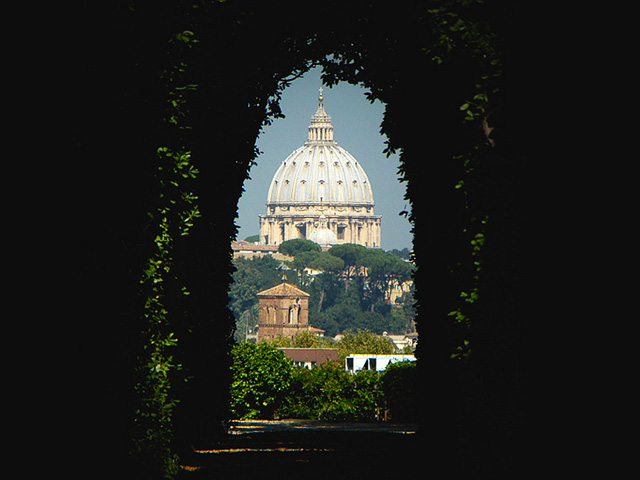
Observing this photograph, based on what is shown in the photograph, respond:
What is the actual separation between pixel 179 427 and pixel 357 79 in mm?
8615

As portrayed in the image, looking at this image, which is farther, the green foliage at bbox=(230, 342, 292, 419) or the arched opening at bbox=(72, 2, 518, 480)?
the green foliage at bbox=(230, 342, 292, 419)

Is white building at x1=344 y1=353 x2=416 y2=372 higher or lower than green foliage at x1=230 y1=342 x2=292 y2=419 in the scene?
higher

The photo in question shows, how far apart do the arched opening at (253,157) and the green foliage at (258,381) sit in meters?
10.4

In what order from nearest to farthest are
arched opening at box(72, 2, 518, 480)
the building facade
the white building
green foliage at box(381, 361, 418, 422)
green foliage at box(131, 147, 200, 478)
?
arched opening at box(72, 2, 518, 480), green foliage at box(131, 147, 200, 478), green foliage at box(381, 361, 418, 422), the white building, the building facade

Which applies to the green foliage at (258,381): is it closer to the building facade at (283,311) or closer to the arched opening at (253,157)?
the arched opening at (253,157)

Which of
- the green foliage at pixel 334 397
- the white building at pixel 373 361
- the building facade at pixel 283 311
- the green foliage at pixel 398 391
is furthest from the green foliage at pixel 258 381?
the building facade at pixel 283 311

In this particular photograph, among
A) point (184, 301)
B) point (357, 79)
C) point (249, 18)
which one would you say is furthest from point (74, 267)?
point (357, 79)

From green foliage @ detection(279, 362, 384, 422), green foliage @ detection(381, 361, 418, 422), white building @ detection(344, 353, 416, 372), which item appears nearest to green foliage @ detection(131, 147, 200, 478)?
green foliage @ detection(381, 361, 418, 422)

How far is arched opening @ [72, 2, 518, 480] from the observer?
9664mm

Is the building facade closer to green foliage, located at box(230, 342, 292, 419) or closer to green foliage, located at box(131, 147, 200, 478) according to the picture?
green foliage, located at box(230, 342, 292, 419)

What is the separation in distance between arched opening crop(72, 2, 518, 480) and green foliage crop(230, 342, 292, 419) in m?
10.4

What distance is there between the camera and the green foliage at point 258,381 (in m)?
29.1

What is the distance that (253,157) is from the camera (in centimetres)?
1858

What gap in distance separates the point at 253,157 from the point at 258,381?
39.6 ft
